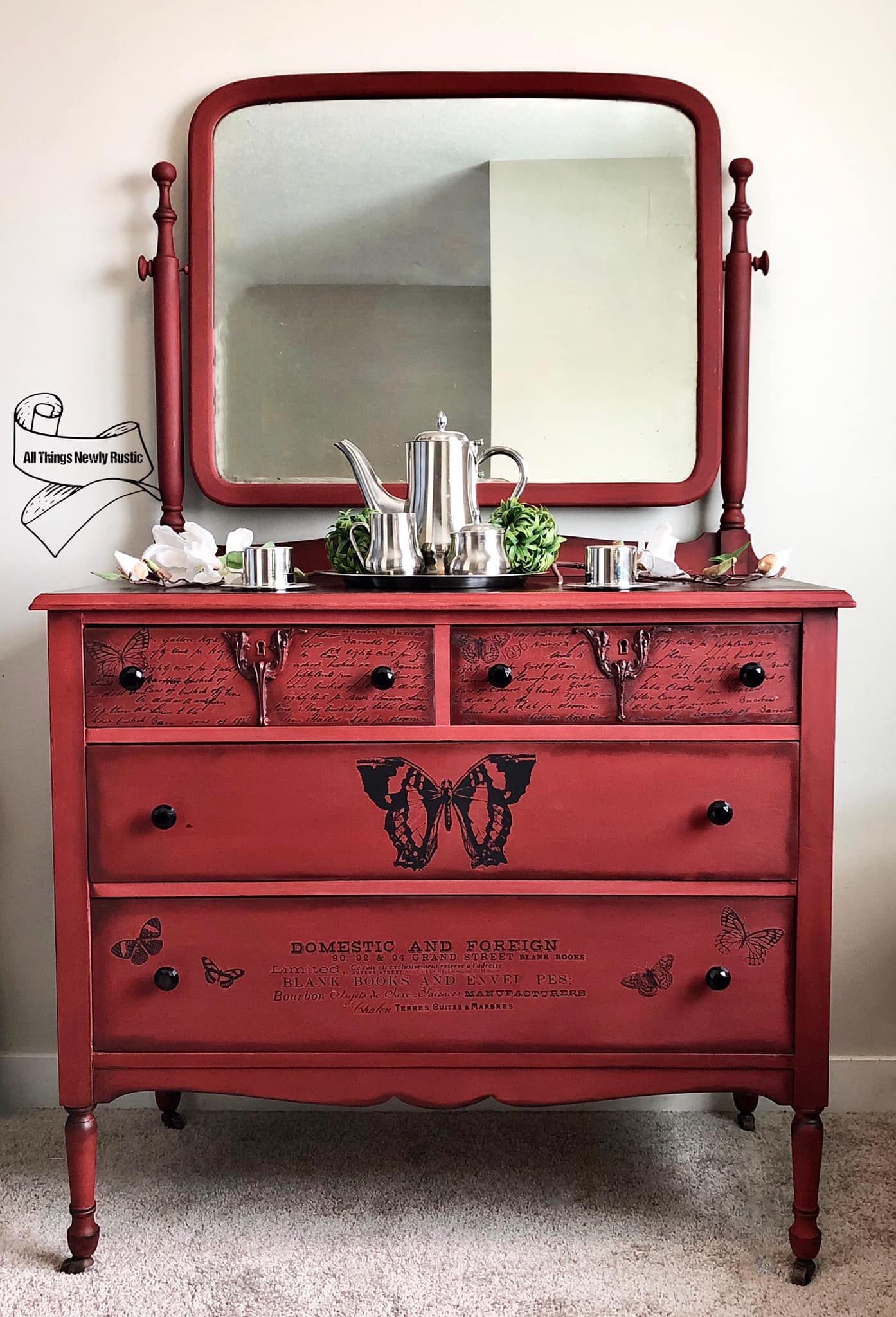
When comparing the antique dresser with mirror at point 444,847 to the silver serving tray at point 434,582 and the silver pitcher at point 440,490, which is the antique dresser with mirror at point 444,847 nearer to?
the silver serving tray at point 434,582

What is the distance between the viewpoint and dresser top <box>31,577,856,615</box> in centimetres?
145

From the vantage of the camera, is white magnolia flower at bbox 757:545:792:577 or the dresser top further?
white magnolia flower at bbox 757:545:792:577

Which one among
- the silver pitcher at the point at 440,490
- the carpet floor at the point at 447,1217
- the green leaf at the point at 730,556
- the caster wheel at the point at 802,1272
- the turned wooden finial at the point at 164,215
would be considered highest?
the turned wooden finial at the point at 164,215

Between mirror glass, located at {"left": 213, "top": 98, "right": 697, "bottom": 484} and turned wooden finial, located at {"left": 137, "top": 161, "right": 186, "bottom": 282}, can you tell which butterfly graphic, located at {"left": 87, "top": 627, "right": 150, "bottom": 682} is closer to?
mirror glass, located at {"left": 213, "top": 98, "right": 697, "bottom": 484}

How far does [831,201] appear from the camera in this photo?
6.52 ft

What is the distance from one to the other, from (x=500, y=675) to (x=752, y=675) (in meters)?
0.37

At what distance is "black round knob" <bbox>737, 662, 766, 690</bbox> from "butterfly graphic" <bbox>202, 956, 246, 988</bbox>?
0.87 m

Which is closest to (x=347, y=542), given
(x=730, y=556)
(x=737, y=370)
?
(x=730, y=556)

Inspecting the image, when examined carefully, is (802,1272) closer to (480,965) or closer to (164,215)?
(480,965)

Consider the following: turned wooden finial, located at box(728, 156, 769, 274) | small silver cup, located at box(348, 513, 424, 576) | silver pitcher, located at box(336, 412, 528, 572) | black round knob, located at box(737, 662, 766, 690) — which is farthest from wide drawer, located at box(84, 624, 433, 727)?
turned wooden finial, located at box(728, 156, 769, 274)

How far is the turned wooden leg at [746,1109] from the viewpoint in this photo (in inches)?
78.9

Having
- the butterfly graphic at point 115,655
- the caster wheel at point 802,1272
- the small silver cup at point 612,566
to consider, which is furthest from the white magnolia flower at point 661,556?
the caster wheel at point 802,1272

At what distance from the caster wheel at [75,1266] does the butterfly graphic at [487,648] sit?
44.0 inches

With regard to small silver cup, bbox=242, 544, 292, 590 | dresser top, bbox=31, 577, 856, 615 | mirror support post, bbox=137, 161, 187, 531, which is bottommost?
dresser top, bbox=31, 577, 856, 615
